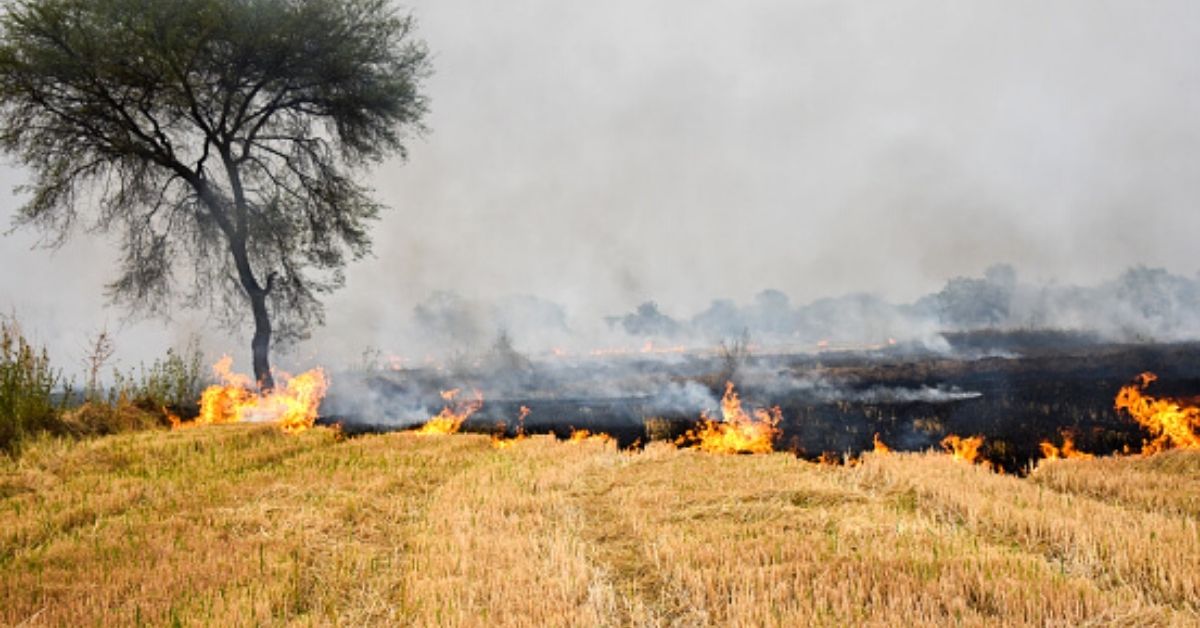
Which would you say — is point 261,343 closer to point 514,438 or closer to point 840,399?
point 514,438

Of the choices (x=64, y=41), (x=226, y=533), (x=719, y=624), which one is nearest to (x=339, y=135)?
(x=64, y=41)

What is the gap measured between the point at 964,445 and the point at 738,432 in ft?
17.6

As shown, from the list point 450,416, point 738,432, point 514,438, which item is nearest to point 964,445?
point 738,432

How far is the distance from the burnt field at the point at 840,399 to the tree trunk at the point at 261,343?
2314 millimetres

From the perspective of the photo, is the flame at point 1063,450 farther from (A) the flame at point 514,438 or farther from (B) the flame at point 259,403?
(B) the flame at point 259,403

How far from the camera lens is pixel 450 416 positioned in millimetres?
22172

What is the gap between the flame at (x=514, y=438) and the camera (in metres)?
15.0

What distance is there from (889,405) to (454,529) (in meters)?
21.5

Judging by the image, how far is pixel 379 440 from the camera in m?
14.4

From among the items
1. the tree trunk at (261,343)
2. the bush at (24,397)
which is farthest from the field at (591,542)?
the tree trunk at (261,343)

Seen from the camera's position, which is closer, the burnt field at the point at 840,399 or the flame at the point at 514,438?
the flame at the point at 514,438

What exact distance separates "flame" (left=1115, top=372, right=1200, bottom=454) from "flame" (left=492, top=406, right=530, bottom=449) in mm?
12979

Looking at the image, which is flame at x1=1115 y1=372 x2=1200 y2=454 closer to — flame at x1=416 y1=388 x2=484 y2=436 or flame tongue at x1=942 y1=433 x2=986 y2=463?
flame tongue at x1=942 y1=433 x2=986 y2=463

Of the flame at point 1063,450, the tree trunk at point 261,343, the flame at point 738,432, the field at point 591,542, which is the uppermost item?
the tree trunk at point 261,343
